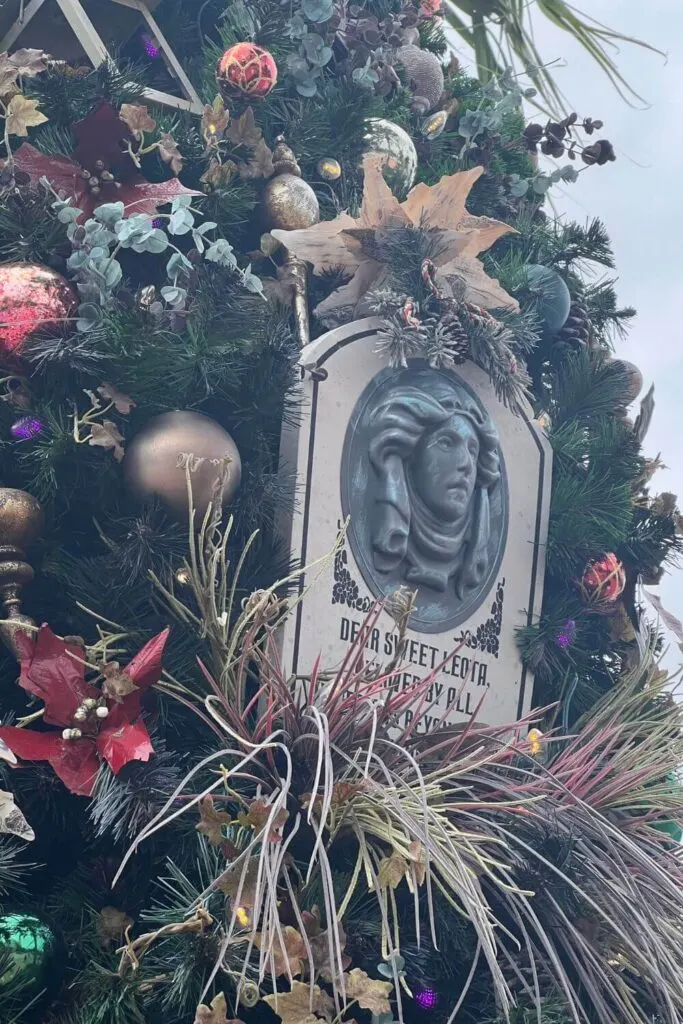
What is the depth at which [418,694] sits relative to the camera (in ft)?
4.61

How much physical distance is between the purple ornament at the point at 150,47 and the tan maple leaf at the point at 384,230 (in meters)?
0.35

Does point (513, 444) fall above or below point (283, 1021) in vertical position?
above

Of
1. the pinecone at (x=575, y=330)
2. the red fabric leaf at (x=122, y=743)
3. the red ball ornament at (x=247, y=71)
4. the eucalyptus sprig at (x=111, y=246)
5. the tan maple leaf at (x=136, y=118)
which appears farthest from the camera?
the pinecone at (x=575, y=330)

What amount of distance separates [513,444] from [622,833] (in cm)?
61

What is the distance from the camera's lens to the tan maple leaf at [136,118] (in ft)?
5.32

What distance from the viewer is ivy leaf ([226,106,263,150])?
1.74m

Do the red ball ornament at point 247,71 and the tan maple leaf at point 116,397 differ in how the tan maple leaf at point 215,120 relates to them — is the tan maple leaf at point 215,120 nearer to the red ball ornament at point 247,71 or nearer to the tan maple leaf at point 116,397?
the red ball ornament at point 247,71

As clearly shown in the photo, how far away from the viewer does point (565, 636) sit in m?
1.85

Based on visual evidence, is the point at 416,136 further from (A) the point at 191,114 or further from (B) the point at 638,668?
(B) the point at 638,668

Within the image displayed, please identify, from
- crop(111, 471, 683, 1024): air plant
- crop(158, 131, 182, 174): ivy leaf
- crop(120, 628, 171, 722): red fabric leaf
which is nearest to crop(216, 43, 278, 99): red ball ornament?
crop(158, 131, 182, 174): ivy leaf

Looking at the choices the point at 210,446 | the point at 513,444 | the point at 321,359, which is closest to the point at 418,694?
the point at 210,446

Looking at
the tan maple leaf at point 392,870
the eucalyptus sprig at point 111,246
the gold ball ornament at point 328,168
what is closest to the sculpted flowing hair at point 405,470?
the eucalyptus sprig at point 111,246

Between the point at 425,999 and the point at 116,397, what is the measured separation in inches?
26.8

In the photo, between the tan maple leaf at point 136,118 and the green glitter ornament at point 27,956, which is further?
the tan maple leaf at point 136,118
